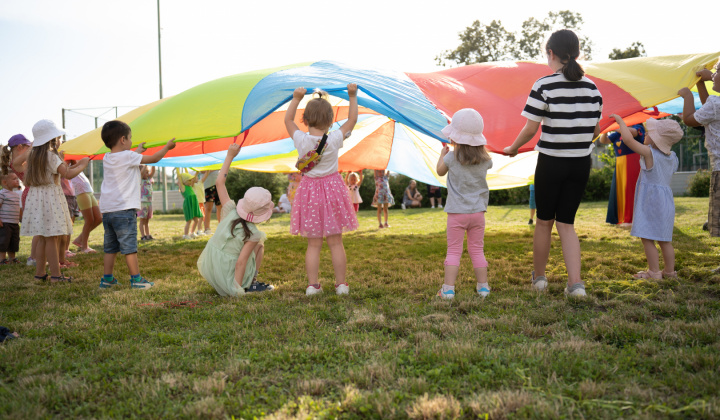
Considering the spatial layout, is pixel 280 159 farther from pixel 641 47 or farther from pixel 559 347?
pixel 641 47

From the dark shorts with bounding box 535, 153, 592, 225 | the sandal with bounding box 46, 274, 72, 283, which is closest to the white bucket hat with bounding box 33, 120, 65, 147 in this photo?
the sandal with bounding box 46, 274, 72, 283

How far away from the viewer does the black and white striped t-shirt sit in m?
2.99

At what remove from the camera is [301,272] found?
167 inches

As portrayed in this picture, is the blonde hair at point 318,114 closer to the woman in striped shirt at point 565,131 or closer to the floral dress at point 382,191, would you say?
the woman in striped shirt at point 565,131

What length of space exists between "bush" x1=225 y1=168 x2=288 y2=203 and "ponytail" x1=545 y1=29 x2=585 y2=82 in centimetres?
1343

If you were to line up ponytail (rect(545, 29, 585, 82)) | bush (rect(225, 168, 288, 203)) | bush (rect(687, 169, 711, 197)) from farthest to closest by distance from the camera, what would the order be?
bush (rect(225, 168, 288, 203)), bush (rect(687, 169, 711, 197)), ponytail (rect(545, 29, 585, 82))

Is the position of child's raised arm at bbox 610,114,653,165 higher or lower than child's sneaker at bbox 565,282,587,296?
higher

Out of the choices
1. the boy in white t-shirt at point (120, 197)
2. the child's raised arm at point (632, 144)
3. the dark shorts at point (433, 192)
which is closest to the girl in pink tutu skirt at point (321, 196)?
the boy in white t-shirt at point (120, 197)

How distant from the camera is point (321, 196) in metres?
3.34

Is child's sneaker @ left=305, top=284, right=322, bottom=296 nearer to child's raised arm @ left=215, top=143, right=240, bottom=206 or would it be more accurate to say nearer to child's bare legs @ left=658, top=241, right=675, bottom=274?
child's raised arm @ left=215, top=143, right=240, bottom=206

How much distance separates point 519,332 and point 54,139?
3.79 meters

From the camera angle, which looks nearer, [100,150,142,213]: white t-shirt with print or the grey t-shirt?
the grey t-shirt

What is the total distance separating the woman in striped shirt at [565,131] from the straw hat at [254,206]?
170 cm

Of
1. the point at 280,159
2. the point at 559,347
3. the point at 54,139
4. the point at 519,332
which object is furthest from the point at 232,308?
the point at 280,159
